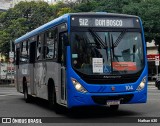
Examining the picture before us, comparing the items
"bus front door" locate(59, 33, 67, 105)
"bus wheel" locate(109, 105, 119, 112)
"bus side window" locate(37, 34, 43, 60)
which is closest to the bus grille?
"bus front door" locate(59, 33, 67, 105)

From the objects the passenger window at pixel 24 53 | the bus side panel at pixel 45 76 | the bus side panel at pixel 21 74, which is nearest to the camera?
the bus side panel at pixel 45 76

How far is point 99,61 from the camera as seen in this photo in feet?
41.2

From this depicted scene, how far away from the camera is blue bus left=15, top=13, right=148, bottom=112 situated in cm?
1242

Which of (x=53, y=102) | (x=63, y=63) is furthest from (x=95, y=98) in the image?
(x=53, y=102)

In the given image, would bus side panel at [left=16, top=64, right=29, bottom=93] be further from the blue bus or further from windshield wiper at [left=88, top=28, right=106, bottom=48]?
windshield wiper at [left=88, top=28, right=106, bottom=48]

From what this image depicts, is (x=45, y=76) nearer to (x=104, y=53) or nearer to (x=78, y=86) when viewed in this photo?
(x=78, y=86)

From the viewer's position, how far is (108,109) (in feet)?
50.9

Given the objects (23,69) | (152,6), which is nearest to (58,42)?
(23,69)

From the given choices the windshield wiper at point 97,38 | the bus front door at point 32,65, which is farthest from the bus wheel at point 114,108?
the bus front door at point 32,65

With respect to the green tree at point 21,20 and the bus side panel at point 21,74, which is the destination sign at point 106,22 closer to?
the bus side panel at point 21,74

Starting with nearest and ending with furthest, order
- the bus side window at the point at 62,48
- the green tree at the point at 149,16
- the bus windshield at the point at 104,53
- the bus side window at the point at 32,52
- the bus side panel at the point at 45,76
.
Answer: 1. the bus windshield at the point at 104,53
2. the bus side window at the point at 62,48
3. the bus side panel at the point at 45,76
4. the bus side window at the point at 32,52
5. the green tree at the point at 149,16

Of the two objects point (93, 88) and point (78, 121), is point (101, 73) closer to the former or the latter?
point (93, 88)

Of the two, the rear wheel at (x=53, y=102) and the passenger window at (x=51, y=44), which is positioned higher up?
the passenger window at (x=51, y=44)

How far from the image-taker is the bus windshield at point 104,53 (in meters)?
12.5
